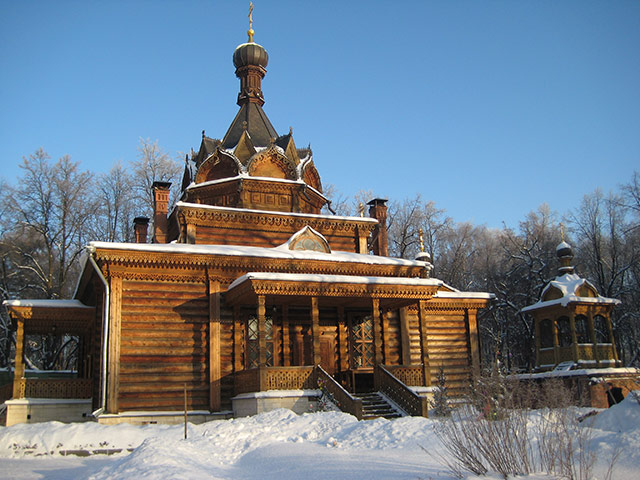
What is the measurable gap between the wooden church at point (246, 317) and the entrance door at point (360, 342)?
34 mm

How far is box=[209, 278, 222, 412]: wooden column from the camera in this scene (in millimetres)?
17453

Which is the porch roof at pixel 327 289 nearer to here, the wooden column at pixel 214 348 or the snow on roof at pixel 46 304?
the wooden column at pixel 214 348

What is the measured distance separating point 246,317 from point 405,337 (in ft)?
18.5

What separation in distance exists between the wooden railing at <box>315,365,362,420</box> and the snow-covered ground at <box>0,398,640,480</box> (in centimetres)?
102

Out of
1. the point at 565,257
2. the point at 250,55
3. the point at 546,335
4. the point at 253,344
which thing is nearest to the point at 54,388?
the point at 253,344

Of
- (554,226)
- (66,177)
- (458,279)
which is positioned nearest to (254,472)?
(66,177)

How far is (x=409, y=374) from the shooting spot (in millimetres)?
18344

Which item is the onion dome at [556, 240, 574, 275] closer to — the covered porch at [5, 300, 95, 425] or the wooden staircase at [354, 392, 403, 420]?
the wooden staircase at [354, 392, 403, 420]

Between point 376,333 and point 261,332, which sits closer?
point 261,332

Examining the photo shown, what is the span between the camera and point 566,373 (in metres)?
23.5

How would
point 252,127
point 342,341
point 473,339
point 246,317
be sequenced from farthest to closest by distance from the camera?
point 252,127 → point 473,339 → point 342,341 → point 246,317

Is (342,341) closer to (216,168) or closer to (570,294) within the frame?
(216,168)

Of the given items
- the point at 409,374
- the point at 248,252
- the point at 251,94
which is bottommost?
the point at 409,374

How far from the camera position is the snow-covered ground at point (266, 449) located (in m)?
8.59
